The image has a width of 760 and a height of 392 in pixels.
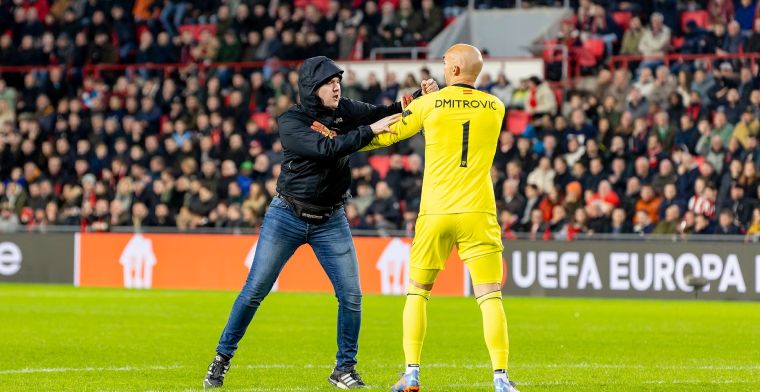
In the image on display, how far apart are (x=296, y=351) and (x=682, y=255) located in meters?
10.1

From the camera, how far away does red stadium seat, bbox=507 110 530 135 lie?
2594cm

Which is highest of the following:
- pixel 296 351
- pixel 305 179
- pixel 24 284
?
pixel 305 179

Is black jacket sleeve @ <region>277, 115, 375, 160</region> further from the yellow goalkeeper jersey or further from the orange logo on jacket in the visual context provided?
the yellow goalkeeper jersey

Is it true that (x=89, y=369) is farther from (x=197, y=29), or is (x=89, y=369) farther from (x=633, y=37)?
(x=197, y=29)

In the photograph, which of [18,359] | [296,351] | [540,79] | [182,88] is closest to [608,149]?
[540,79]

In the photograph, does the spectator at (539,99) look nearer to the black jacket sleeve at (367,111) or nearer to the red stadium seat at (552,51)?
the red stadium seat at (552,51)

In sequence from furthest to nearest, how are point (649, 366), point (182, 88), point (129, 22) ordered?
point (129, 22)
point (182, 88)
point (649, 366)

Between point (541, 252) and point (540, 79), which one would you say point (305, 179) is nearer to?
point (541, 252)

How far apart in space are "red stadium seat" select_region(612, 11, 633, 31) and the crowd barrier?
669cm

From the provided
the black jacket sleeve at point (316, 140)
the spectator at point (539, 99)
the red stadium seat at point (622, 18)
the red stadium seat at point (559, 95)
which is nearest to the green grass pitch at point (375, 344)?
the black jacket sleeve at point (316, 140)

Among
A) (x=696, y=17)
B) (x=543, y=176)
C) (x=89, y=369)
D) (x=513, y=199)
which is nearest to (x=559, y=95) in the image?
(x=696, y=17)

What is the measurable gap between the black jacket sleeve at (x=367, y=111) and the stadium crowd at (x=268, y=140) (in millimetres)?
12650

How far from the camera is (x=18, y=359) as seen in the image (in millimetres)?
12023

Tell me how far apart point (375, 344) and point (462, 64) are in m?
5.71
